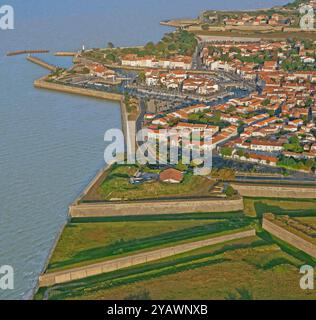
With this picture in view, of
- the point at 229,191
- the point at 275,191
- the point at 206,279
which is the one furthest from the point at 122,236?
the point at 275,191

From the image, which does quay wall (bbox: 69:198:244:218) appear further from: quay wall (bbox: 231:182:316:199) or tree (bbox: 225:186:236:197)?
quay wall (bbox: 231:182:316:199)

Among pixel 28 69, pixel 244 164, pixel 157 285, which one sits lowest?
pixel 157 285

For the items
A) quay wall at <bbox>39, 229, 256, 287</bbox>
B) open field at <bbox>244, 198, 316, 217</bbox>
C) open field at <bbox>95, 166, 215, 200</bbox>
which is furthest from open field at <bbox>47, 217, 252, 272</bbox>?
open field at <bbox>95, 166, 215, 200</bbox>

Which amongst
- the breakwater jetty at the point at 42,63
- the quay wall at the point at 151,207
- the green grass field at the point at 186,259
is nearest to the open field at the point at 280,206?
the green grass field at the point at 186,259

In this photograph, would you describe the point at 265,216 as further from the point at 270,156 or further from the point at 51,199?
the point at 51,199

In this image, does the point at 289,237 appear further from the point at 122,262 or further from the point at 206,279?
the point at 122,262
